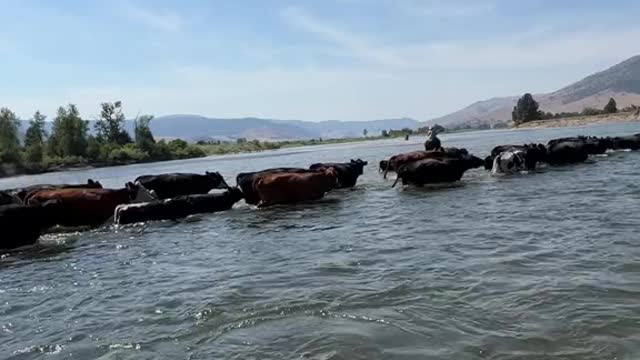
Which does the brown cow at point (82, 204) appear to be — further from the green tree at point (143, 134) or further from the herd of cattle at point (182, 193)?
the green tree at point (143, 134)

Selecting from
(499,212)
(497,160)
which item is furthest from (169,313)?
(497,160)

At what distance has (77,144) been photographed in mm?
117250

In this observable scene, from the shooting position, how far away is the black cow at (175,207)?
19.5 meters

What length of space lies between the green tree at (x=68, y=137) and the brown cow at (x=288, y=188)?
102114 mm

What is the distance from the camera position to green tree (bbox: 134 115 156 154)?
126 metres

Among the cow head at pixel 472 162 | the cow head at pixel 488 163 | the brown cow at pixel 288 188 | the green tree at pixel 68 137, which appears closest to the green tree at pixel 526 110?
the green tree at pixel 68 137

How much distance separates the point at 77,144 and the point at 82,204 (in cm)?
10433

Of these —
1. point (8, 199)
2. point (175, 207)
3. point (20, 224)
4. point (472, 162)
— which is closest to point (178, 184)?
point (175, 207)

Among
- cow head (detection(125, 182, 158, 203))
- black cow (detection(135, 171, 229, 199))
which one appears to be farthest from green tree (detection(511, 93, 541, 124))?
cow head (detection(125, 182, 158, 203))

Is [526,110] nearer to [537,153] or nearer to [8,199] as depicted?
[537,153]

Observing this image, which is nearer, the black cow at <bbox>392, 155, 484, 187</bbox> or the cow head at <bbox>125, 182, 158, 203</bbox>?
the cow head at <bbox>125, 182, 158, 203</bbox>

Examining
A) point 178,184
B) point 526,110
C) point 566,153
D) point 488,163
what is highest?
point 526,110

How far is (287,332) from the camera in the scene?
7.75 meters

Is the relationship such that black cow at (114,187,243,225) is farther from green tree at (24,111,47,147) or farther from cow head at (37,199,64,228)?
green tree at (24,111,47,147)
